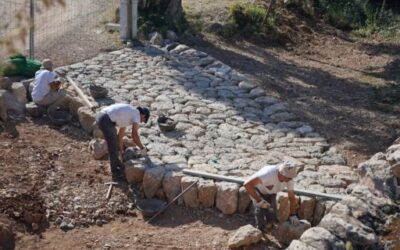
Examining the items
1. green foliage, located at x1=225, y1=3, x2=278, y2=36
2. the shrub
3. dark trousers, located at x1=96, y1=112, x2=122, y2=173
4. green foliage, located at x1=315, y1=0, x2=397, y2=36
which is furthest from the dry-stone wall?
green foliage, located at x1=315, y1=0, x2=397, y2=36

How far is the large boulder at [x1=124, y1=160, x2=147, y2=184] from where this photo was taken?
10.4m

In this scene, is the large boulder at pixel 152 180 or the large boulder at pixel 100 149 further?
the large boulder at pixel 100 149

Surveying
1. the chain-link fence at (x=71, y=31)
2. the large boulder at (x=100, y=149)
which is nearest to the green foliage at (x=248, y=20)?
the chain-link fence at (x=71, y=31)

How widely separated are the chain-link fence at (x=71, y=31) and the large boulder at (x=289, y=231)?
677 cm

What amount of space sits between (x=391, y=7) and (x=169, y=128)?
11835 mm

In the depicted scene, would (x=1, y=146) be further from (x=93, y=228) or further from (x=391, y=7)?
(x=391, y=7)

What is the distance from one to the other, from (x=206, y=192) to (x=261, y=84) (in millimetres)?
4569

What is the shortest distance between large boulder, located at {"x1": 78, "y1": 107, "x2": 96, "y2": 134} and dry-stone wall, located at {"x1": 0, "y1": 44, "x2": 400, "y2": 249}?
0.06 ft

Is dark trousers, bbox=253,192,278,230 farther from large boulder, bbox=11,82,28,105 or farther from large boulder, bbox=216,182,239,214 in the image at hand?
large boulder, bbox=11,82,28,105

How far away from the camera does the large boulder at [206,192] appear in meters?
9.88

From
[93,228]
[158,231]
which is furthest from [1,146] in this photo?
[158,231]

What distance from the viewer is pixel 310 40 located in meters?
17.9

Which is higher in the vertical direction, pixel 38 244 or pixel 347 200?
pixel 347 200

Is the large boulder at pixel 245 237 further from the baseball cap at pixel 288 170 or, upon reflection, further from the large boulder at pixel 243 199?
the baseball cap at pixel 288 170
